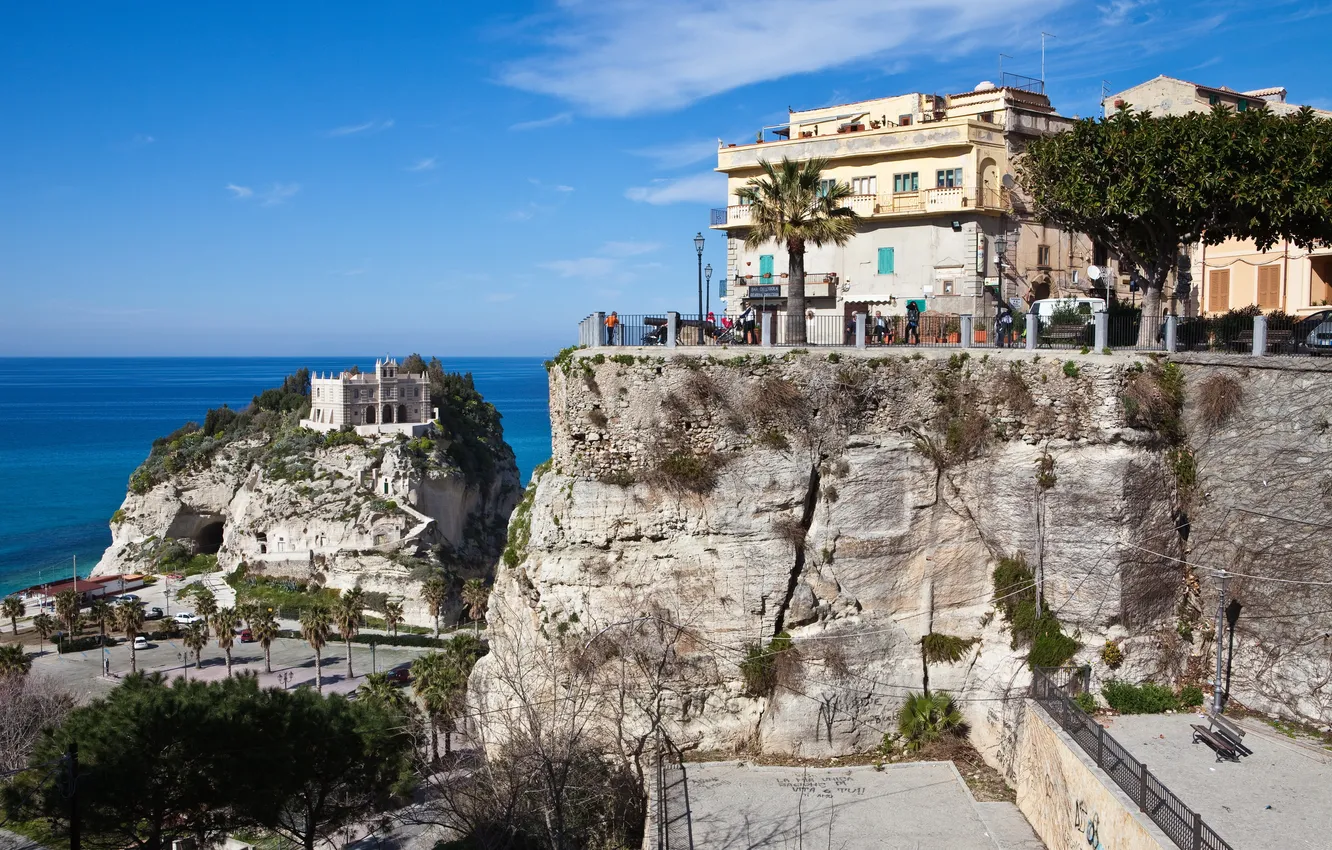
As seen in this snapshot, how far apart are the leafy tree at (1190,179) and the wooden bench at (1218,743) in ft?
27.0

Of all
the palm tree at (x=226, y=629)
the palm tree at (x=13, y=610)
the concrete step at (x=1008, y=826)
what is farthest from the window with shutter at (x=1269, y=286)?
the palm tree at (x=13, y=610)

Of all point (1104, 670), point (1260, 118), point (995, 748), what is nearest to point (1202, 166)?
point (1260, 118)

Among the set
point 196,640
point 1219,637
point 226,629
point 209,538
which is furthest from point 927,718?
point 209,538

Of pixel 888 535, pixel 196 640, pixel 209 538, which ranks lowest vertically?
pixel 209 538

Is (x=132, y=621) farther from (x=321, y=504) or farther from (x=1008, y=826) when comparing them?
(x=1008, y=826)

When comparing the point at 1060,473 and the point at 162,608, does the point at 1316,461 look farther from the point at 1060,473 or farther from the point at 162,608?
the point at 162,608

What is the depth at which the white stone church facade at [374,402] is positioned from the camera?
264ft

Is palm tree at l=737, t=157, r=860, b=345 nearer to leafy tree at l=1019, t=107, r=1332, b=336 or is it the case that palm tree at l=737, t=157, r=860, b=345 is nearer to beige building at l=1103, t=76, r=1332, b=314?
leafy tree at l=1019, t=107, r=1332, b=336

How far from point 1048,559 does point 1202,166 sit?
870cm

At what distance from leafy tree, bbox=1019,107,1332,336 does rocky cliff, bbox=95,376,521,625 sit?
53246 mm

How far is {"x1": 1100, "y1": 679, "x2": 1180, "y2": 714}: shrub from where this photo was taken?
18672 mm

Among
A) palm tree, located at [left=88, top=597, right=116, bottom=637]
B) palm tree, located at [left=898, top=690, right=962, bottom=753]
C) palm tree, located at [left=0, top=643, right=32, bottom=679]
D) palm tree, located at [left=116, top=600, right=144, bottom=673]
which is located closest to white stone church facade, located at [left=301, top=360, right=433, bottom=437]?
palm tree, located at [left=88, top=597, right=116, bottom=637]

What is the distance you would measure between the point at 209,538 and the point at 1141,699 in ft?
264

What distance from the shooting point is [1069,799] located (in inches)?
627
